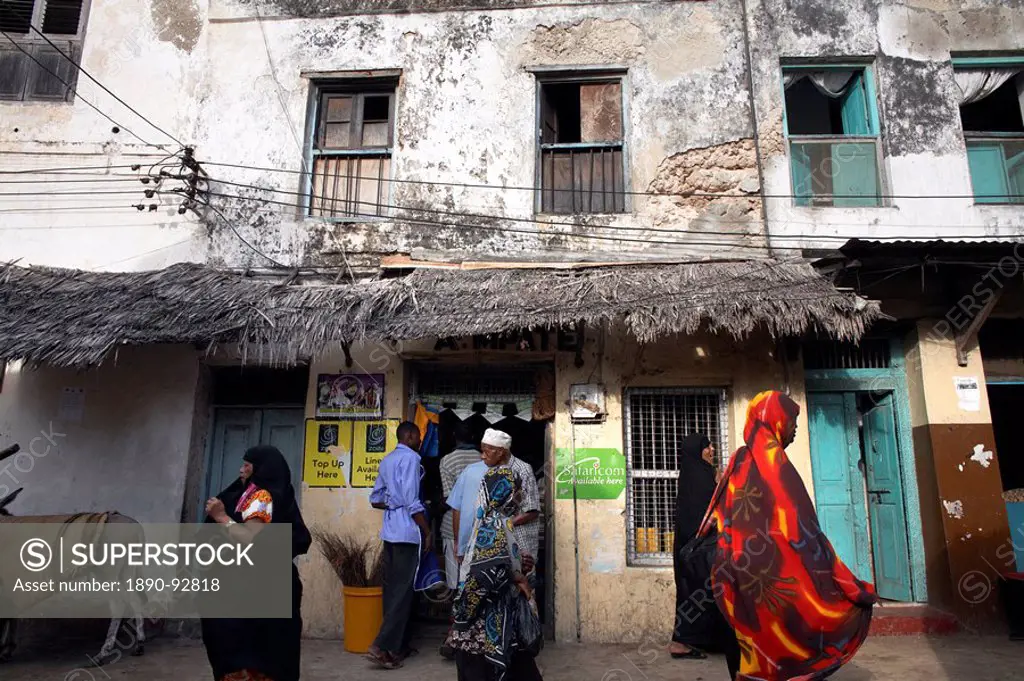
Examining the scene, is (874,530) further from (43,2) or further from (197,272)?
(43,2)

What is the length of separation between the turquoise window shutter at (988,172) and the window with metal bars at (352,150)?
6.12m

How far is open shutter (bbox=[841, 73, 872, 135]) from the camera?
24.7 ft

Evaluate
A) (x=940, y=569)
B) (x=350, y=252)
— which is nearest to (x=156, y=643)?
(x=350, y=252)

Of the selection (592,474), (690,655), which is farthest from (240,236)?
(690,655)

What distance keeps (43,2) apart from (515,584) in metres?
8.86

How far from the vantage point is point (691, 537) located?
5316 mm

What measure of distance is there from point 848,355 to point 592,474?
9.59 ft

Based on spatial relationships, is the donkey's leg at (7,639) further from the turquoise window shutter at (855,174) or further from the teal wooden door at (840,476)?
the turquoise window shutter at (855,174)

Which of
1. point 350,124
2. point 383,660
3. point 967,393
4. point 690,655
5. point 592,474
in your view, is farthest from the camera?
point 350,124

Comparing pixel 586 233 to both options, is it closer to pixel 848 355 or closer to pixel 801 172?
pixel 801 172

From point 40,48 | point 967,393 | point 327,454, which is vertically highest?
point 40,48

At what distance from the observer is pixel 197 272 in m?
6.95

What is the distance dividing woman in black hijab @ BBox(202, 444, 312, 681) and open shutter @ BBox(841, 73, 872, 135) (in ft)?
22.4

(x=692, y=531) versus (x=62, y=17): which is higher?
(x=62, y=17)
